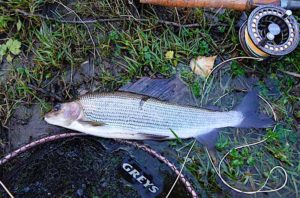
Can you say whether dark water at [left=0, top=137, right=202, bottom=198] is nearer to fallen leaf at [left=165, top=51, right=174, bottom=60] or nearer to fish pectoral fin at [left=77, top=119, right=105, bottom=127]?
fish pectoral fin at [left=77, top=119, right=105, bottom=127]

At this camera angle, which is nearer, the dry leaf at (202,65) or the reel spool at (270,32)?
the reel spool at (270,32)

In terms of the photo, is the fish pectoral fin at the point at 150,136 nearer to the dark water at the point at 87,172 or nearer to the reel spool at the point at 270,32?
the dark water at the point at 87,172

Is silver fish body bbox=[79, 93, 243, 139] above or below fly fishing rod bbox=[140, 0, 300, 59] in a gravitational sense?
below

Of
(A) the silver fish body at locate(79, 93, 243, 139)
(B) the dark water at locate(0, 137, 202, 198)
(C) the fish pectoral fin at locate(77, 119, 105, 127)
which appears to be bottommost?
(B) the dark water at locate(0, 137, 202, 198)

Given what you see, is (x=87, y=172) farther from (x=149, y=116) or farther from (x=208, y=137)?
(x=208, y=137)

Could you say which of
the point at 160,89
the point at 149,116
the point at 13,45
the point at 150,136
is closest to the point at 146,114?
the point at 149,116

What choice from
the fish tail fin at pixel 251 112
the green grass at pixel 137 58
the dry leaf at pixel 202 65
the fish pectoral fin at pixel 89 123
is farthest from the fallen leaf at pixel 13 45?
the fish tail fin at pixel 251 112

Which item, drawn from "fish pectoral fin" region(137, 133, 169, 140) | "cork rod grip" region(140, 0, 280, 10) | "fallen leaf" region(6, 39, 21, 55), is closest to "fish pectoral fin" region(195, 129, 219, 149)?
"fish pectoral fin" region(137, 133, 169, 140)
